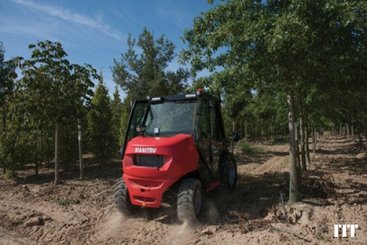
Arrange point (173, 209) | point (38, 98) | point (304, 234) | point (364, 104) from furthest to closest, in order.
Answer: point (364, 104) < point (38, 98) < point (173, 209) < point (304, 234)

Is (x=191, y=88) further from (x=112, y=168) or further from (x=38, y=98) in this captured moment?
(x=112, y=168)

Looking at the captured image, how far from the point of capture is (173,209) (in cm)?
768

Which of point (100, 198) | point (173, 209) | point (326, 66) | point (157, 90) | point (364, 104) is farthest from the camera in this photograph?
point (157, 90)

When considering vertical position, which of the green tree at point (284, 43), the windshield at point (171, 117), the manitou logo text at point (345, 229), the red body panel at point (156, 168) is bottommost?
the manitou logo text at point (345, 229)

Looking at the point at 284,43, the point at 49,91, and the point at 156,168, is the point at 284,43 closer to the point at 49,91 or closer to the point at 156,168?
the point at 156,168

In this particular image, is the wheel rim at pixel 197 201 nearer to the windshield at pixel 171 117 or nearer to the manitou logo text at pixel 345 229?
the windshield at pixel 171 117

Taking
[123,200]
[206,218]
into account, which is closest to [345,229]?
[206,218]

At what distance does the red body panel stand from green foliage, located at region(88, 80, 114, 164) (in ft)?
Answer: 30.2

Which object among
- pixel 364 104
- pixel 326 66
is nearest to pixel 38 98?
pixel 326 66

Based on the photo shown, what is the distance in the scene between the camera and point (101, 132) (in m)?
16.0

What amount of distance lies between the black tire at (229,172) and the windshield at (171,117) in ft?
7.61

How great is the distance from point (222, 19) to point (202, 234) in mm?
4252

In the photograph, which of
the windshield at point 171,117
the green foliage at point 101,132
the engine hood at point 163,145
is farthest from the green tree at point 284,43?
the green foliage at point 101,132

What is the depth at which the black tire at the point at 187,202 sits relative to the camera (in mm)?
6441
